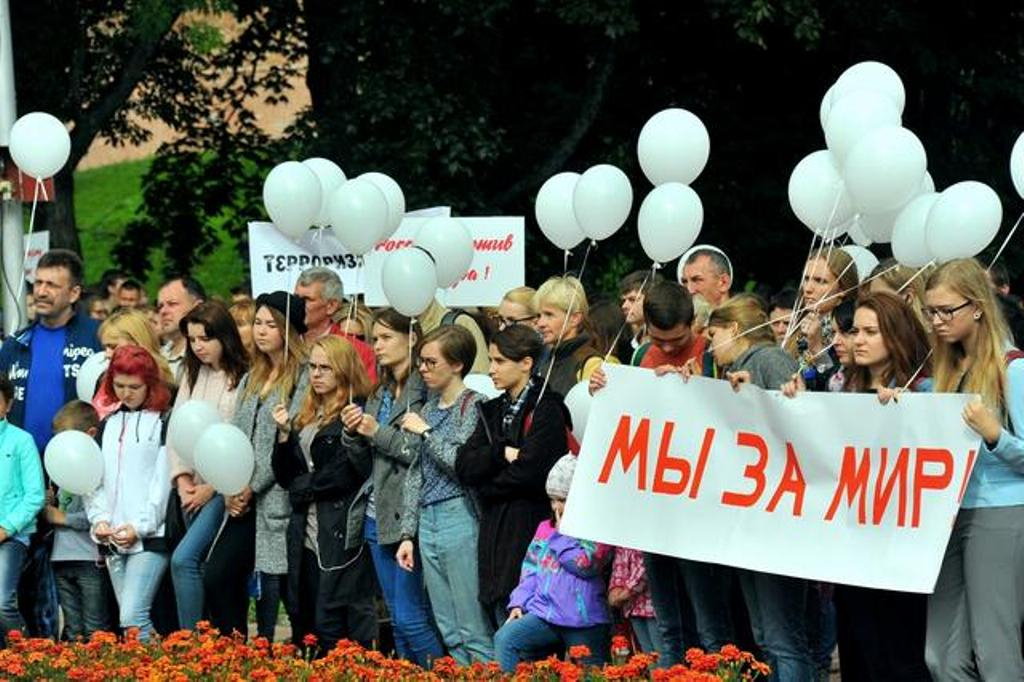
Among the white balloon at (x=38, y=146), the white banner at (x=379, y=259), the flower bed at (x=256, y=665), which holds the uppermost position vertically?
the white balloon at (x=38, y=146)

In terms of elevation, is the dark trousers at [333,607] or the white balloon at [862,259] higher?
the white balloon at [862,259]

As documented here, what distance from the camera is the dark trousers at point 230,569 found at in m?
10.4

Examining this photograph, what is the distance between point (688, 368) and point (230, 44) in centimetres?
1425

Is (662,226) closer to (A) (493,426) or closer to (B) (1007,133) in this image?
(A) (493,426)

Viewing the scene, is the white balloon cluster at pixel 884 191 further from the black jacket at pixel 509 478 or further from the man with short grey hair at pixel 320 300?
the man with short grey hair at pixel 320 300

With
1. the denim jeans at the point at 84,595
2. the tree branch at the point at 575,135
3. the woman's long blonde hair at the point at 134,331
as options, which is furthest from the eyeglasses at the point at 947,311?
the tree branch at the point at 575,135

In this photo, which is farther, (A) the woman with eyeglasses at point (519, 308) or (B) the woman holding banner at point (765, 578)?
(A) the woman with eyeglasses at point (519, 308)

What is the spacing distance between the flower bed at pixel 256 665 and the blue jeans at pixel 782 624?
17.5 inches

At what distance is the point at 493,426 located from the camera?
9578 mm

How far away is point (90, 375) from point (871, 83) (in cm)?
426

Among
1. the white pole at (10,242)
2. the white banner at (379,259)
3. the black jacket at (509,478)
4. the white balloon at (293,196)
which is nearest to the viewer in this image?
the black jacket at (509,478)

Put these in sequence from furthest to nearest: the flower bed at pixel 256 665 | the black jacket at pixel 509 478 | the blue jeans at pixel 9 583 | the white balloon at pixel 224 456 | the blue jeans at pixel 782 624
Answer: the blue jeans at pixel 9 583 < the white balloon at pixel 224 456 < the black jacket at pixel 509 478 < the blue jeans at pixel 782 624 < the flower bed at pixel 256 665

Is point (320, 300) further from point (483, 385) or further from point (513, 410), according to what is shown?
point (513, 410)

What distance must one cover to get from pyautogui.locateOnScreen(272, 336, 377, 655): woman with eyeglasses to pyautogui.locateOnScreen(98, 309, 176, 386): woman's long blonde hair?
1.22m
